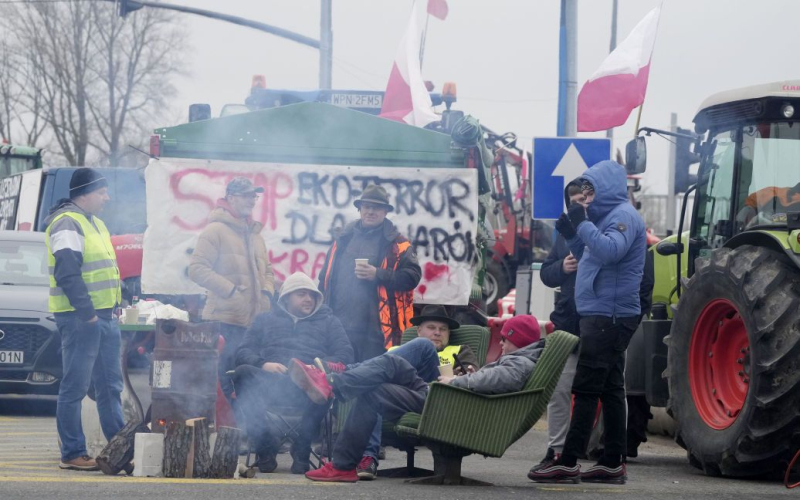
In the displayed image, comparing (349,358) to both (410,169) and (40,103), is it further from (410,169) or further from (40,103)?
(40,103)

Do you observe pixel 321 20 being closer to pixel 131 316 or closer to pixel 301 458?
pixel 131 316

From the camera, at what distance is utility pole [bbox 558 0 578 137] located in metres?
13.5

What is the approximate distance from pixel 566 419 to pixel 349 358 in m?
1.45

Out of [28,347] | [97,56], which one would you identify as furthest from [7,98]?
[28,347]

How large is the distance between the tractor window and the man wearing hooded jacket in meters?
3.22

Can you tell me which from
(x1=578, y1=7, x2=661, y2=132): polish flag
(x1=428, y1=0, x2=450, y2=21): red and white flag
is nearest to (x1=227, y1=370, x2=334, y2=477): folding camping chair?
(x1=578, y1=7, x2=661, y2=132): polish flag

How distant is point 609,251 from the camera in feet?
26.4

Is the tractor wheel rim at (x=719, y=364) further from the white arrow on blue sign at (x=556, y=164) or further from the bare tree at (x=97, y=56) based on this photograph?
the bare tree at (x=97, y=56)

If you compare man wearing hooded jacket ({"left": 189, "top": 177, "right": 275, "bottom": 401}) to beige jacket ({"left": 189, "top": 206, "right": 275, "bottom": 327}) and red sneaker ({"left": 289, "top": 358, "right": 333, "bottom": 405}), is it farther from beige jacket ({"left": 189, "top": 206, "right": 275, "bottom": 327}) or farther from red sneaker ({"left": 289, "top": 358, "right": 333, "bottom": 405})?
red sneaker ({"left": 289, "top": 358, "right": 333, "bottom": 405})

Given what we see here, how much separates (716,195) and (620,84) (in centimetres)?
340

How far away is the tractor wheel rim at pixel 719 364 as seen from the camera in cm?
880

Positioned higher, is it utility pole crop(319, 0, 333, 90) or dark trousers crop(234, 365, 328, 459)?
utility pole crop(319, 0, 333, 90)

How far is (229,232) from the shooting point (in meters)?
9.83

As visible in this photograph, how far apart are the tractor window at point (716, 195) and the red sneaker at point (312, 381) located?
3.26 metres
